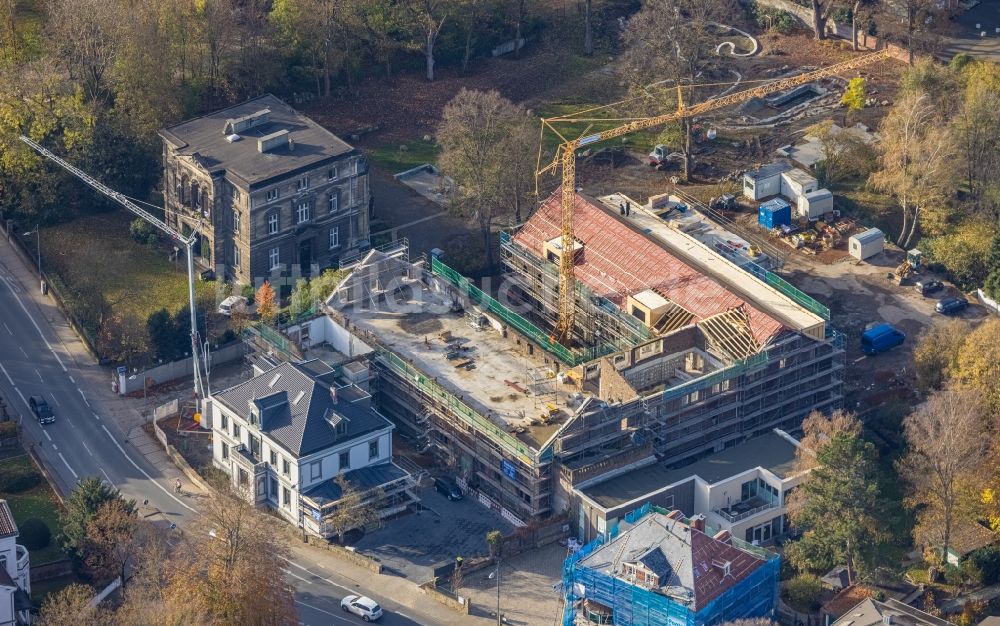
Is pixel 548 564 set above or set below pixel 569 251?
below

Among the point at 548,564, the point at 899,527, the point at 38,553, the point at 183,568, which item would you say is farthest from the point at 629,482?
the point at 38,553

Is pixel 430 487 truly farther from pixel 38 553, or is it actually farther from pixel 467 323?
pixel 38 553

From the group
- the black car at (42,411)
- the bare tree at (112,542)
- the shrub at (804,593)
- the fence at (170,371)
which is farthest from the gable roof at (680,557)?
the black car at (42,411)

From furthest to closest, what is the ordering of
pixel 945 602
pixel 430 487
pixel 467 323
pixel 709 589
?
pixel 467 323, pixel 430 487, pixel 945 602, pixel 709 589

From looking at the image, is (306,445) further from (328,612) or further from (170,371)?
(170,371)

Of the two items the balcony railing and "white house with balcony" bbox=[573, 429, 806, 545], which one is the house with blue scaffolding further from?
the balcony railing

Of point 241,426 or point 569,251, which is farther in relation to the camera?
point 569,251
